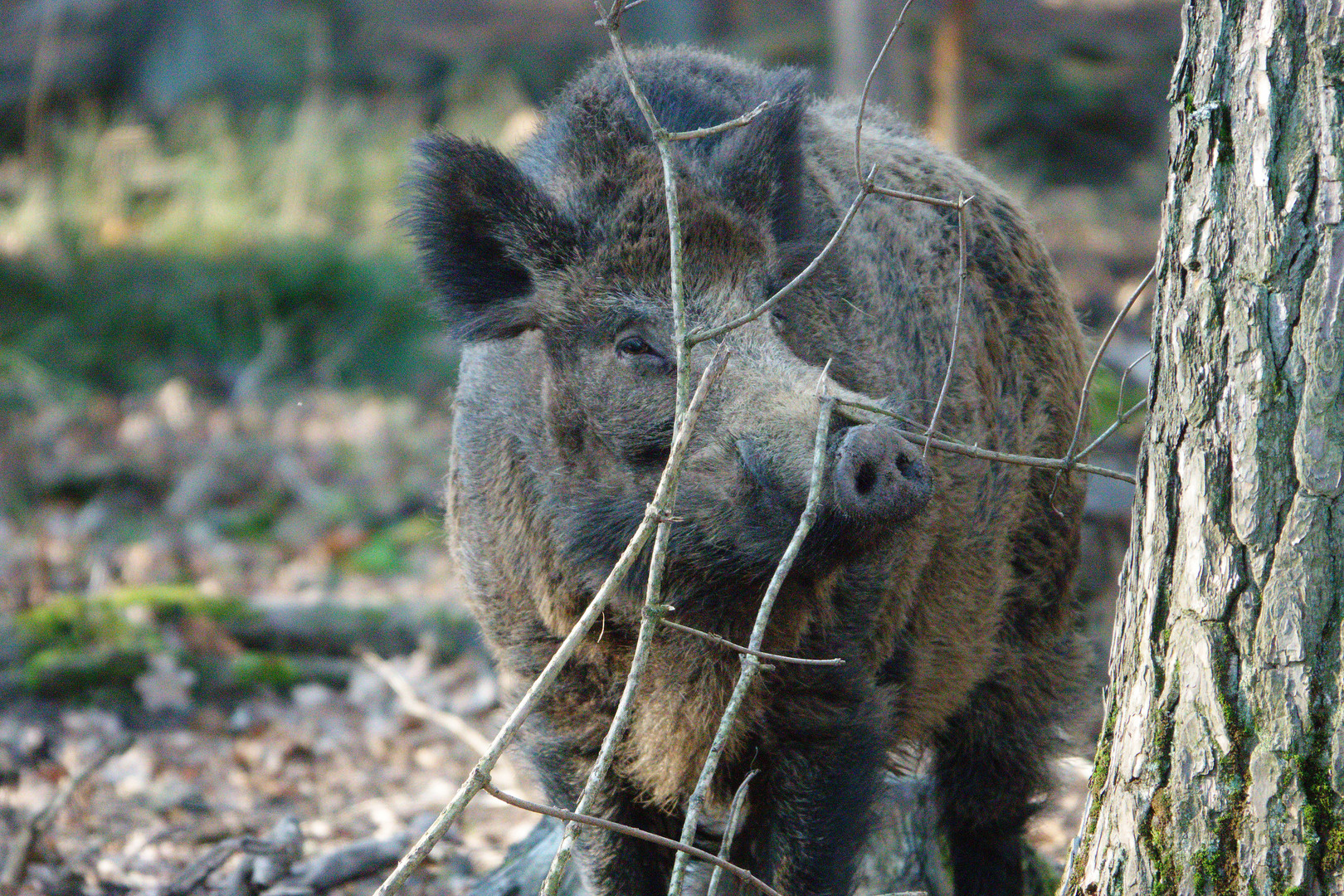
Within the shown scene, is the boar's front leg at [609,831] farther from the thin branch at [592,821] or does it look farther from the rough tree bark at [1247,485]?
the rough tree bark at [1247,485]

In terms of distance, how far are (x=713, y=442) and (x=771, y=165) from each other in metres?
0.89

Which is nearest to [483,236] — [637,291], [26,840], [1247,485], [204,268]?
[637,291]

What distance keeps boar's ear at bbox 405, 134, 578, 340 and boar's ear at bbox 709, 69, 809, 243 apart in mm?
457

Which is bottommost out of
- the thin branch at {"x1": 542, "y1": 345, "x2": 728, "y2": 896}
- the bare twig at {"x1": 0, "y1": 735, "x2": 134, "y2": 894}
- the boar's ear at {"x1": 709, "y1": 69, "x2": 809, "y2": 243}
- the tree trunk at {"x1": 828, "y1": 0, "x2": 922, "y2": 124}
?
the bare twig at {"x1": 0, "y1": 735, "x2": 134, "y2": 894}

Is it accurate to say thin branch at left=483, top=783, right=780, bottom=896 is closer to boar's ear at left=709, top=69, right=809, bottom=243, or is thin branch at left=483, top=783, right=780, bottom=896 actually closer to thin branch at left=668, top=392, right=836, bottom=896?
thin branch at left=668, top=392, right=836, bottom=896

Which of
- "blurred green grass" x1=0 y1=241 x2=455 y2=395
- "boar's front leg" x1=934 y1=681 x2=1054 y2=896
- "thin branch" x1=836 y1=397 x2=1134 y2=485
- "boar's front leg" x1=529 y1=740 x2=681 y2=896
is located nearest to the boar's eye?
"thin branch" x1=836 y1=397 x2=1134 y2=485

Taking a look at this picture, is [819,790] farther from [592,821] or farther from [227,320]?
[227,320]

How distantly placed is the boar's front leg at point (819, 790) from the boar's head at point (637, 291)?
1.74 feet

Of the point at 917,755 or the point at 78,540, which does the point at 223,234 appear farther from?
the point at 917,755

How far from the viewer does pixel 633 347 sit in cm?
327

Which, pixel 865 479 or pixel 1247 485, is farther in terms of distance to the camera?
pixel 865 479

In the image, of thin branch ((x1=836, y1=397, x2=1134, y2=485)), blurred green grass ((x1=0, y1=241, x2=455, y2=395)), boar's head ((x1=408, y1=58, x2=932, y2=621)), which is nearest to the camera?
thin branch ((x1=836, y1=397, x2=1134, y2=485))

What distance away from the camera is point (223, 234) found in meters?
12.8

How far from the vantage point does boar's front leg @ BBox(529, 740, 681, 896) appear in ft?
11.7
